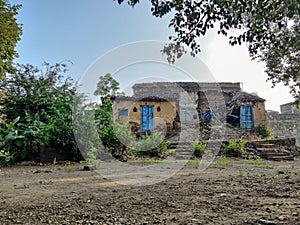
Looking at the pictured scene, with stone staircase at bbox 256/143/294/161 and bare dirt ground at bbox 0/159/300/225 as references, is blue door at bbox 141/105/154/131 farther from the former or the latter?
bare dirt ground at bbox 0/159/300/225

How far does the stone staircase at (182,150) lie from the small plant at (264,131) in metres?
6.31

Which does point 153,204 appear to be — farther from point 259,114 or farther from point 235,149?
point 259,114

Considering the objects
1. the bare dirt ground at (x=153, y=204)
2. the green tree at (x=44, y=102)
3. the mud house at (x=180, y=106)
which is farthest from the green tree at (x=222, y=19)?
the mud house at (x=180, y=106)

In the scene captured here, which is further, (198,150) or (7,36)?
(7,36)

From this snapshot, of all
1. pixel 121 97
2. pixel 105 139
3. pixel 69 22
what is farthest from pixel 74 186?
pixel 121 97

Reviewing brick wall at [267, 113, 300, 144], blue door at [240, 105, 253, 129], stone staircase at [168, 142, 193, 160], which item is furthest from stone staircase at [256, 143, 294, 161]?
brick wall at [267, 113, 300, 144]

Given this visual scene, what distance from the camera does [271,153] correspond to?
9.05 meters

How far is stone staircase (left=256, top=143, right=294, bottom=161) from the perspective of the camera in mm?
8695

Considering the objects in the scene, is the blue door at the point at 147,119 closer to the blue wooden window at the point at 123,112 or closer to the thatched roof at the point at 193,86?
the blue wooden window at the point at 123,112

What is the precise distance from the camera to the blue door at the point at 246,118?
14.9 meters

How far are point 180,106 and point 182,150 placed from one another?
6386mm

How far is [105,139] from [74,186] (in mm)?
3884

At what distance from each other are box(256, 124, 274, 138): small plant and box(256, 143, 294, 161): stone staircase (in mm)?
4018

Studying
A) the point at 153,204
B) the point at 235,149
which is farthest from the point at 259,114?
the point at 153,204
